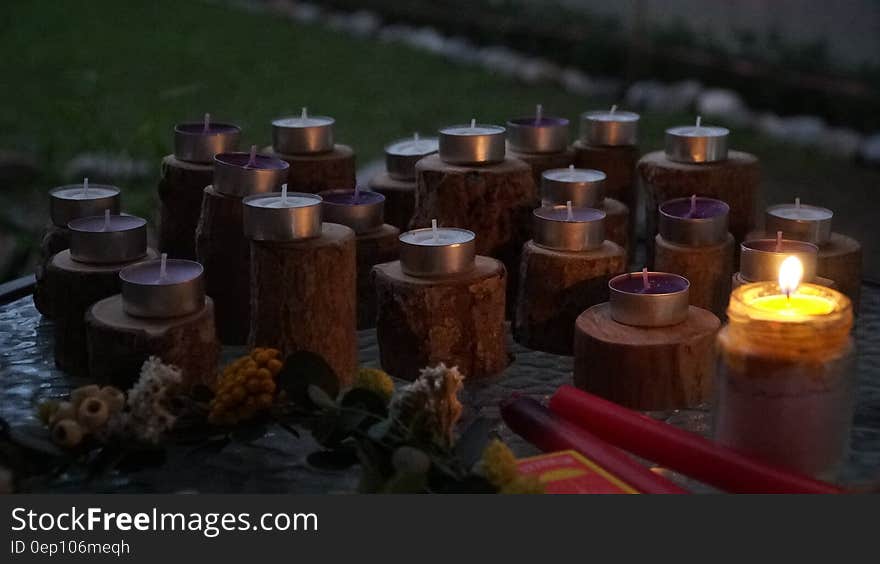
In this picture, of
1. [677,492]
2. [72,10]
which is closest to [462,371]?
[677,492]

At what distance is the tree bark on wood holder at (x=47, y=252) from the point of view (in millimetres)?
1403

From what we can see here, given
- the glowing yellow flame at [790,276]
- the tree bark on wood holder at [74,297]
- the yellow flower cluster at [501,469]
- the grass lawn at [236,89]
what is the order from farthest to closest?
the grass lawn at [236,89]
the tree bark on wood holder at [74,297]
the glowing yellow flame at [790,276]
the yellow flower cluster at [501,469]

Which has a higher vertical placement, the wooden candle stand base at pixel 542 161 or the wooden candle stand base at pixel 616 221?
the wooden candle stand base at pixel 542 161

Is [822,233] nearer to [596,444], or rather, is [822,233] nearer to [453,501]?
[596,444]

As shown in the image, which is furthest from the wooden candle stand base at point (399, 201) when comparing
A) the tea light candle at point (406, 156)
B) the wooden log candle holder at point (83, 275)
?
the wooden log candle holder at point (83, 275)

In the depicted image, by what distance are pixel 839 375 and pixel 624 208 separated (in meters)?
0.51

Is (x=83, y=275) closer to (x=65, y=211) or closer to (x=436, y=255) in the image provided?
(x=65, y=211)

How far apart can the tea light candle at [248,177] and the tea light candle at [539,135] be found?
334 millimetres

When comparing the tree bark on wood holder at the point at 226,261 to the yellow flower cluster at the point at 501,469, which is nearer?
the yellow flower cluster at the point at 501,469

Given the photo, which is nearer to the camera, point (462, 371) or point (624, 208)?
point (462, 371)

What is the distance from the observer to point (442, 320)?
48.8 inches

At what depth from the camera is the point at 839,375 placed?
3.36 ft

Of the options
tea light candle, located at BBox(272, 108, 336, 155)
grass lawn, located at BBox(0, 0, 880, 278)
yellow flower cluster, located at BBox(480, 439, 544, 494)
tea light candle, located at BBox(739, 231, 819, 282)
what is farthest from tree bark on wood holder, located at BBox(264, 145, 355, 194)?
grass lawn, located at BBox(0, 0, 880, 278)

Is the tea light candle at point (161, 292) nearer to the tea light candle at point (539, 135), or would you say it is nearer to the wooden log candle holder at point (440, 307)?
the wooden log candle holder at point (440, 307)
